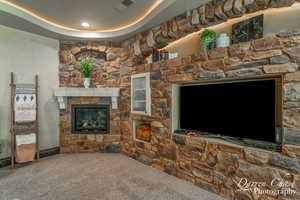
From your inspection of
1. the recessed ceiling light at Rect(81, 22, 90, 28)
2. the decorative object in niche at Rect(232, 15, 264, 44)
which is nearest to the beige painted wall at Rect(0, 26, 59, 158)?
the recessed ceiling light at Rect(81, 22, 90, 28)

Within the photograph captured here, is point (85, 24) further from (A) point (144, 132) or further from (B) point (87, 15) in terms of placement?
(A) point (144, 132)

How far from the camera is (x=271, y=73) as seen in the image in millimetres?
1661

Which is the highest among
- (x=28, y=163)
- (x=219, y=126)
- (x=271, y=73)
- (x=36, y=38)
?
(x=36, y=38)

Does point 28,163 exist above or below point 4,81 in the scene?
below

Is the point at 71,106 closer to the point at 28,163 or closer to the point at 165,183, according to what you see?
the point at 28,163

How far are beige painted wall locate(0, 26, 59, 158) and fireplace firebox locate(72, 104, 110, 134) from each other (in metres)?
0.44

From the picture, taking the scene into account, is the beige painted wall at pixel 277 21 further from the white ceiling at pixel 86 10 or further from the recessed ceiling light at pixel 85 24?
the recessed ceiling light at pixel 85 24

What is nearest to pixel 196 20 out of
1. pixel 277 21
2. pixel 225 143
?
pixel 277 21

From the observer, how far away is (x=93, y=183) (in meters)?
2.37

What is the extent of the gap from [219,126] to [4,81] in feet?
12.8

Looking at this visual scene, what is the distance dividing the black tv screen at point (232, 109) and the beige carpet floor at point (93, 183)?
902mm

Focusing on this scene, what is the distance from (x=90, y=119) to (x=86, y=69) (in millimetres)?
1187

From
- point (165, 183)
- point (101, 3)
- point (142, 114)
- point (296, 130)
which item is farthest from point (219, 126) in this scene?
point (101, 3)

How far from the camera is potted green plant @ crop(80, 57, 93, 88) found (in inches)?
141
